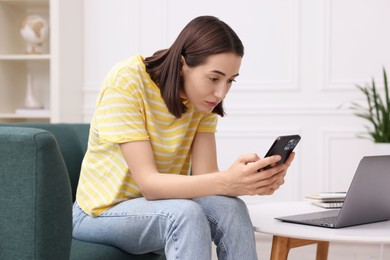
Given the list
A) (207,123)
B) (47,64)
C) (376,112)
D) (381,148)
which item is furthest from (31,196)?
(47,64)

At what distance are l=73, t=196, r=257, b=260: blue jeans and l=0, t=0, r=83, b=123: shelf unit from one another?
223 cm

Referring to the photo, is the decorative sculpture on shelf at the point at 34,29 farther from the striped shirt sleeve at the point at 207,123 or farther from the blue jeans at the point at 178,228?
the blue jeans at the point at 178,228

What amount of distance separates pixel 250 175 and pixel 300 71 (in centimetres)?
231

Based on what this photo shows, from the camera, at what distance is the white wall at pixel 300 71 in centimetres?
374

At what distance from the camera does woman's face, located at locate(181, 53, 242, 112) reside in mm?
1713

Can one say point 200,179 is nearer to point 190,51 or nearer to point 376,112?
point 190,51

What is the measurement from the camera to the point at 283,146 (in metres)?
1.57

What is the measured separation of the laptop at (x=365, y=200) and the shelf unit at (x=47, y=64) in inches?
92.4

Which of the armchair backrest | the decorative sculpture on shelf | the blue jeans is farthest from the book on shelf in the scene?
the blue jeans

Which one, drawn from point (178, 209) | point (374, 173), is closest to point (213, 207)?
point (178, 209)

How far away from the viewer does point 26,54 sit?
4.05 m

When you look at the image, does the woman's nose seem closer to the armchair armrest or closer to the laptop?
the laptop

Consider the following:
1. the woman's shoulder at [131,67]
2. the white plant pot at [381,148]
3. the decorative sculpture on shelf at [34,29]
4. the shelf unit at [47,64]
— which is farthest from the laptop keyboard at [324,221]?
the decorative sculpture on shelf at [34,29]

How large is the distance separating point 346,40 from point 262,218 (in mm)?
2152
